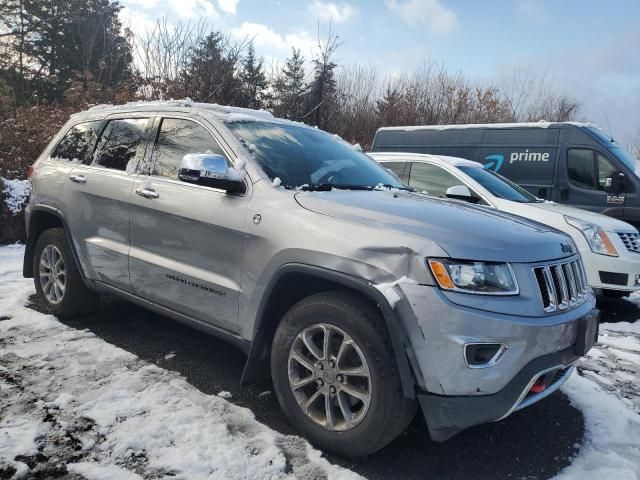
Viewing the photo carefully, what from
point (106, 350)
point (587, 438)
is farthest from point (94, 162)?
point (587, 438)

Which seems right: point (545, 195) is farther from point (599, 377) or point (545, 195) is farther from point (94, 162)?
point (94, 162)

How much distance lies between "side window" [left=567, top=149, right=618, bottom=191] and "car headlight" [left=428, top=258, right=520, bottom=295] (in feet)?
21.7

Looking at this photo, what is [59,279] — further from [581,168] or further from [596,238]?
[581,168]

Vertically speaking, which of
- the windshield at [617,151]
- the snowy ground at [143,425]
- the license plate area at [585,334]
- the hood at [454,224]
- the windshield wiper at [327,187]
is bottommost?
the snowy ground at [143,425]

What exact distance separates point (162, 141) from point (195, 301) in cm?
125

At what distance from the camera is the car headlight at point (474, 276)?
7.34 feet

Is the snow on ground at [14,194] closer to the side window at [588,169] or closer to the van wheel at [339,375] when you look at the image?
the van wheel at [339,375]

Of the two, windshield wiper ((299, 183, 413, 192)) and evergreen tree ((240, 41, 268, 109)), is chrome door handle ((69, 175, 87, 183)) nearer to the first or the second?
windshield wiper ((299, 183, 413, 192))

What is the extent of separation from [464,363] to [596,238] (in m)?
4.37

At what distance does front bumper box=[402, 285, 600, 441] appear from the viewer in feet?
7.13

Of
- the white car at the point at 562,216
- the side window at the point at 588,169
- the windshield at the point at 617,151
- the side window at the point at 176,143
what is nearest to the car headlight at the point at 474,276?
the side window at the point at 176,143

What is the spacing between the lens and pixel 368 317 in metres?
2.38

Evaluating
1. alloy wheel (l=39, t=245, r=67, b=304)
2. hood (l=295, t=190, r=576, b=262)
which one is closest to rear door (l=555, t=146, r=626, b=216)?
hood (l=295, t=190, r=576, b=262)

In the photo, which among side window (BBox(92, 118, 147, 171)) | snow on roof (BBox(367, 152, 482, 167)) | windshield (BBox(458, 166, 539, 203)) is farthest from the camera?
snow on roof (BBox(367, 152, 482, 167))
